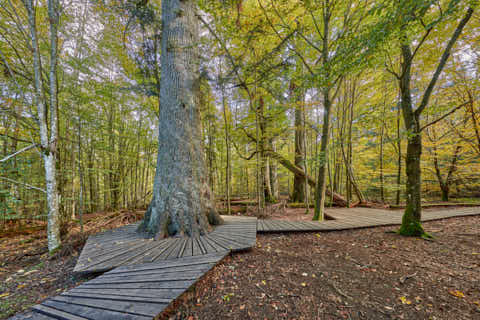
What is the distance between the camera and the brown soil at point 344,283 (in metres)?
1.57

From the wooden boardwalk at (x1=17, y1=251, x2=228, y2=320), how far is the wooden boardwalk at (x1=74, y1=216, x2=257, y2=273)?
0.27 m

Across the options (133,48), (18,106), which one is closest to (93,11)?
(133,48)

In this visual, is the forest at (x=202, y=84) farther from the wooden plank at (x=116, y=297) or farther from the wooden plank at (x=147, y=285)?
the wooden plank at (x=116, y=297)

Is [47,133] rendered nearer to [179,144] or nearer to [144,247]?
[179,144]

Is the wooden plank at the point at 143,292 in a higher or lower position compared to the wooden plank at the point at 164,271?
higher

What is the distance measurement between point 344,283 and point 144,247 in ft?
10.3

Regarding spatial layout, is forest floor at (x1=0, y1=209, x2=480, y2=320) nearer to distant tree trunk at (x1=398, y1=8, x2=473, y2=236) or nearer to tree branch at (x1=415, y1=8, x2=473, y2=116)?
distant tree trunk at (x1=398, y1=8, x2=473, y2=236)

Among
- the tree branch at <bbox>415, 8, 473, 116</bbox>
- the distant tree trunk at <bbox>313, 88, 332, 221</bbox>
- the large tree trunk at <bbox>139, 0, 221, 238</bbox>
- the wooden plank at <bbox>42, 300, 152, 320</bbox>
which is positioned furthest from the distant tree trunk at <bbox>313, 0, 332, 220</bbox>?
the wooden plank at <bbox>42, 300, 152, 320</bbox>

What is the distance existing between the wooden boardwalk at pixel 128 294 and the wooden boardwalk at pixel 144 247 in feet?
0.89

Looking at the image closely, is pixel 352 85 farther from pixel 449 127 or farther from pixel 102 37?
pixel 102 37

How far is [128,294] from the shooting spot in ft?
4.95

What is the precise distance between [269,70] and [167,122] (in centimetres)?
306

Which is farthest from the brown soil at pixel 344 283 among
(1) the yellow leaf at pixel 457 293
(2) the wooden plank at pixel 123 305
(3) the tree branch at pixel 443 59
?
(3) the tree branch at pixel 443 59

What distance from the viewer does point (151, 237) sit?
306cm
